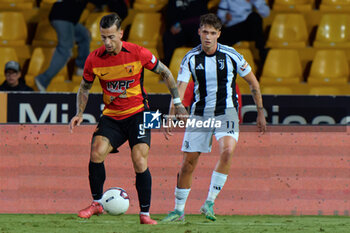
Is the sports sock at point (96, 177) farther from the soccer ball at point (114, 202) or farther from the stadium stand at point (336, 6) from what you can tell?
the stadium stand at point (336, 6)

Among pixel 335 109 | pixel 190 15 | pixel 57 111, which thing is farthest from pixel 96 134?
pixel 190 15

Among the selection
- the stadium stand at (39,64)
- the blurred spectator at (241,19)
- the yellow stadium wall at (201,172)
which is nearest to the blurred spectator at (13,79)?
the stadium stand at (39,64)

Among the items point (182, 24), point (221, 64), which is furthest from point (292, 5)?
point (221, 64)

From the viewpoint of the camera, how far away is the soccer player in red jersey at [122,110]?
697 cm

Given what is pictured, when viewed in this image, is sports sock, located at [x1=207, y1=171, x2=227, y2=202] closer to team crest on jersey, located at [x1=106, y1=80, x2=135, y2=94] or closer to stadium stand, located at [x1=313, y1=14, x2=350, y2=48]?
team crest on jersey, located at [x1=106, y1=80, x2=135, y2=94]

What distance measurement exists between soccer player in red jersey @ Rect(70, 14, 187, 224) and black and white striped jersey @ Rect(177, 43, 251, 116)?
0.43m

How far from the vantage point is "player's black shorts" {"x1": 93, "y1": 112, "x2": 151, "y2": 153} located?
23.0 feet

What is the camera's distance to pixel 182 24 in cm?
1123

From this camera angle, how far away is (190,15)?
11180 millimetres

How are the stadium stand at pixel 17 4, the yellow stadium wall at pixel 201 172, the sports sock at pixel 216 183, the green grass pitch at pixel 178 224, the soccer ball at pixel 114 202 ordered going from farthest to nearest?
the stadium stand at pixel 17 4 < the yellow stadium wall at pixel 201 172 < the sports sock at pixel 216 183 < the soccer ball at pixel 114 202 < the green grass pitch at pixel 178 224

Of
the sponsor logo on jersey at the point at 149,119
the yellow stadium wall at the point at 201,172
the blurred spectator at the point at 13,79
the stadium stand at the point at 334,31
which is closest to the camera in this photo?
the sponsor logo on jersey at the point at 149,119

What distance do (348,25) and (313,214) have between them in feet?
14.4

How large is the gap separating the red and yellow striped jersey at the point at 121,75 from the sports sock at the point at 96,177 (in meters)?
0.49

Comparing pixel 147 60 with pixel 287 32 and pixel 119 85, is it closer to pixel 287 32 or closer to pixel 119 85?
pixel 119 85
